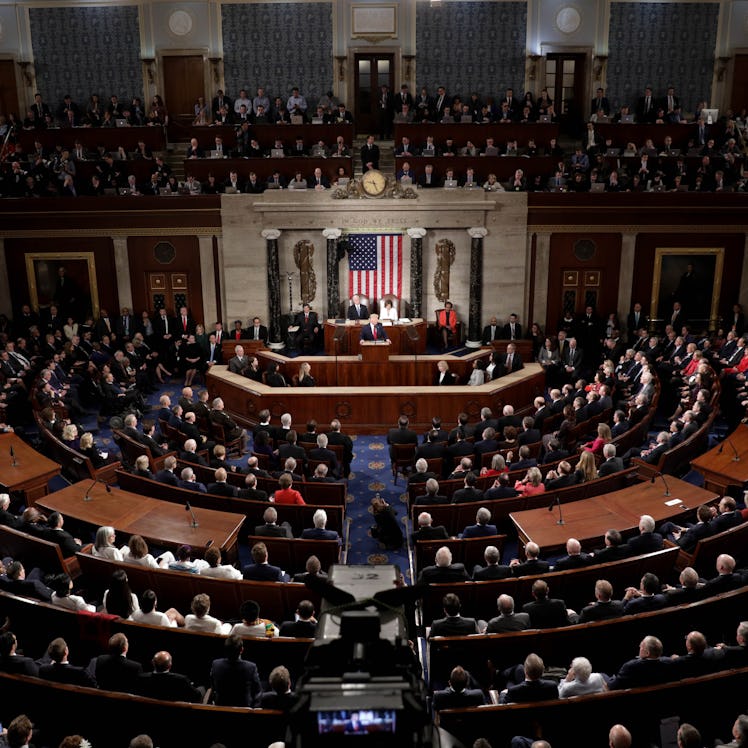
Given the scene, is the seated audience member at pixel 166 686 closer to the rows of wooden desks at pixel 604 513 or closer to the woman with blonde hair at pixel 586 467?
the rows of wooden desks at pixel 604 513

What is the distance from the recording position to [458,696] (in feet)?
18.9

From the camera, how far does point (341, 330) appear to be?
16.5 m

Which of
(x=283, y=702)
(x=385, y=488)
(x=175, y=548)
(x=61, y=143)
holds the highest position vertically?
(x=61, y=143)

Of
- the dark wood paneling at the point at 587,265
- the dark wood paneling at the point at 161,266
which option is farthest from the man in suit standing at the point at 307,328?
the dark wood paneling at the point at 587,265

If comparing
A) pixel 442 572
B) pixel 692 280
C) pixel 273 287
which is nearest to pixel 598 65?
pixel 692 280

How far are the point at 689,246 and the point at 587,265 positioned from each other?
2.23m

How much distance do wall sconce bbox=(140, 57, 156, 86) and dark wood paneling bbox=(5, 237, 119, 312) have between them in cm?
522

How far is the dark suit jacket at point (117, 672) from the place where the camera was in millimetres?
6074

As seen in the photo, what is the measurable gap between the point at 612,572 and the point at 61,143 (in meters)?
16.9

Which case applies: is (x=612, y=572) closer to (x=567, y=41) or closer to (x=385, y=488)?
(x=385, y=488)

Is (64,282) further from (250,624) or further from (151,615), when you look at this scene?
(250,624)

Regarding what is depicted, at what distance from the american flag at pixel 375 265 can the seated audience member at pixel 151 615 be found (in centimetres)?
1191

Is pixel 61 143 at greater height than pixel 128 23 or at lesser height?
lesser

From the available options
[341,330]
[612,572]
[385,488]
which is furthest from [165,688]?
[341,330]
